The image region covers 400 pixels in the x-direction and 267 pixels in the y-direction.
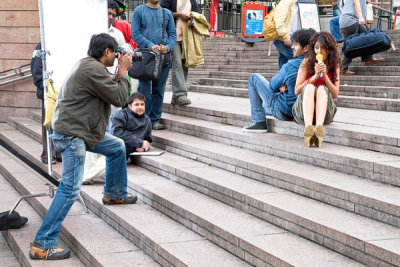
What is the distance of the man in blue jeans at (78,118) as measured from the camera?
16.5 ft

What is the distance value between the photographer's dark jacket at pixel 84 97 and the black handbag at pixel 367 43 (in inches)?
219

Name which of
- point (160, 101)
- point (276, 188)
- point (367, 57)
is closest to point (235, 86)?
point (367, 57)

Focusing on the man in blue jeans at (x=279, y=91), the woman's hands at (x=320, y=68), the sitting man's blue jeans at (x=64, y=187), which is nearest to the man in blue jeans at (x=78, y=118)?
the sitting man's blue jeans at (x=64, y=187)

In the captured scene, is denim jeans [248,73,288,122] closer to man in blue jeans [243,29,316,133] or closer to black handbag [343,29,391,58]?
man in blue jeans [243,29,316,133]

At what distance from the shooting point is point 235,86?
1174cm

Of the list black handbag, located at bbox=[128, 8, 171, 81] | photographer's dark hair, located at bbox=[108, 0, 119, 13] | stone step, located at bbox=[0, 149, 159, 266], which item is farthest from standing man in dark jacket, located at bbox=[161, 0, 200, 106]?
stone step, located at bbox=[0, 149, 159, 266]

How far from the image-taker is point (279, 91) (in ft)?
22.9

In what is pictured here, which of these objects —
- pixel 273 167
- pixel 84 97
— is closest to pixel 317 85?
pixel 273 167

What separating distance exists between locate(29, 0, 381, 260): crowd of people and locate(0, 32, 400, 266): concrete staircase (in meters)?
0.20

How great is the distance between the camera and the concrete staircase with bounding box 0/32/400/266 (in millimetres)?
4301

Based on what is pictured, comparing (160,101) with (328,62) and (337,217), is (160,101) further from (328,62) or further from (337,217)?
(337,217)

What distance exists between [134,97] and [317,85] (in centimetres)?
212

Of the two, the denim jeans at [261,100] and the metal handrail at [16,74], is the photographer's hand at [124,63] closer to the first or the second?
the denim jeans at [261,100]

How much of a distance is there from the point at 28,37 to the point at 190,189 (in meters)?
7.48
